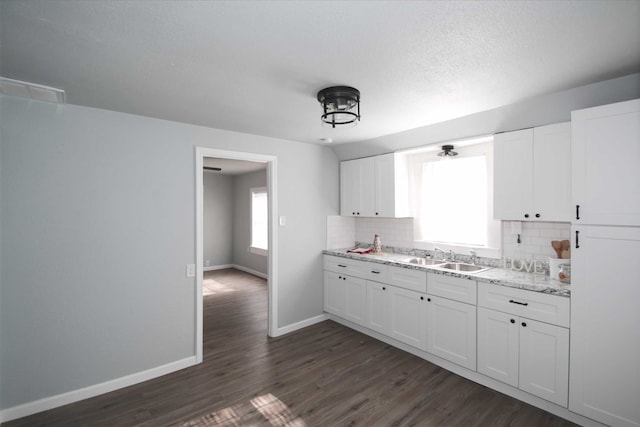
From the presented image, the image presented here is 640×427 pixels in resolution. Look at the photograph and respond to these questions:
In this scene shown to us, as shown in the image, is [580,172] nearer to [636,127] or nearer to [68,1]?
[636,127]

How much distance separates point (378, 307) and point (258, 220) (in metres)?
4.49

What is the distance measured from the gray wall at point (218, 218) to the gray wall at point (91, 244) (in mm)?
4812

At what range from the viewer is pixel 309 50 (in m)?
1.71

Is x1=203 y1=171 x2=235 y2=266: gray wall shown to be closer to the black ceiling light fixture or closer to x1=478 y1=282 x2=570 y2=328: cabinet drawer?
the black ceiling light fixture

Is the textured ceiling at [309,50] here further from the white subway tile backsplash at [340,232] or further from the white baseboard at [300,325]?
the white baseboard at [300,325]

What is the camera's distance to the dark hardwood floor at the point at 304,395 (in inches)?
91.2

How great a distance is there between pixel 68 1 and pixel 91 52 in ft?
1.54

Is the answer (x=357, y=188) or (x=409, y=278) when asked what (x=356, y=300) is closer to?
(x=409, y=278)

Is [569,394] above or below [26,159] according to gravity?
below

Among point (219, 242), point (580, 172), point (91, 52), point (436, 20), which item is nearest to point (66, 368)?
point (91, 52)

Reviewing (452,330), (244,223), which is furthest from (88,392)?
(244,223)

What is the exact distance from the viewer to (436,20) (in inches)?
57.0

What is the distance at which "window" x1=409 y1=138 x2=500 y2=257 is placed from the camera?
3.36 m

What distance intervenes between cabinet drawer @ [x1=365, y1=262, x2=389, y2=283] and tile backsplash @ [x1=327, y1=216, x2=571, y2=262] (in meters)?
0.70
